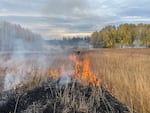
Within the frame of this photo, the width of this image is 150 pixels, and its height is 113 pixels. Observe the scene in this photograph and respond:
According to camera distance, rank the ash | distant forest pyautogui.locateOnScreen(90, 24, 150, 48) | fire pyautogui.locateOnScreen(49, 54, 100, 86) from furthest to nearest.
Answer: distant forest pyautogui.locateOnScreen(90, 24, 150, 48) < fire pyautogui.locateOnScreen(49, 54, 100, 86) < the ash

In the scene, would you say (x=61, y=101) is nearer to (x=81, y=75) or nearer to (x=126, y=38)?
(x=81, y=75)

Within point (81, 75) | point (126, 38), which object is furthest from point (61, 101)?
point (126, 38)

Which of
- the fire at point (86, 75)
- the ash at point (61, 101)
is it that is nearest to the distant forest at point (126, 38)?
the fire at point (86, 75)

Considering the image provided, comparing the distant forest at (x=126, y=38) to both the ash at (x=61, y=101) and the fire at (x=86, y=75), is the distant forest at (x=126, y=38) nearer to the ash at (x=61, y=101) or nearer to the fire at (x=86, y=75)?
the fire at (x=86, y=75)

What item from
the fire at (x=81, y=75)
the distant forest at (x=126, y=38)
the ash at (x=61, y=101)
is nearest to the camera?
the ash at (x=61, y=101)

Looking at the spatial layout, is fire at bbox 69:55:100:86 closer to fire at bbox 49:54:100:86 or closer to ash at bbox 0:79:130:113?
fire at bbox 49:54:100:86

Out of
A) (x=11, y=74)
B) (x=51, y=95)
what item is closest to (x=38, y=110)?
(x=51, y=95)

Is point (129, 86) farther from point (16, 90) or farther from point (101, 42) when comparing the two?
point (101, 42)

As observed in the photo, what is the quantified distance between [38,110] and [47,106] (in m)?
0.26

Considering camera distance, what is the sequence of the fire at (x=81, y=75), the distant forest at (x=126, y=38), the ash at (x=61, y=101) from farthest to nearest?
the distant forest at (x=126, y=38), the fire at (x=81, y=75), the ash at (x=61, y=101)

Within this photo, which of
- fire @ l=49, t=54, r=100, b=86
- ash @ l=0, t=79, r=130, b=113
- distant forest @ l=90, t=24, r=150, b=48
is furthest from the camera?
distant forest @ l=90, t=24, r=150, b=48

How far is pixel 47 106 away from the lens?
595 cm

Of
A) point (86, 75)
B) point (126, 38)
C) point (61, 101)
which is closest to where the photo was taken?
point (61, 101)

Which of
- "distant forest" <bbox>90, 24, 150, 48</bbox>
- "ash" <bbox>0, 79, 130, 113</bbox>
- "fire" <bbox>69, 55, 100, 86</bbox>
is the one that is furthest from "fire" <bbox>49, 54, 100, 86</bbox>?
"distant forest" <bbox>90, 24, 150, 48</bbox>
